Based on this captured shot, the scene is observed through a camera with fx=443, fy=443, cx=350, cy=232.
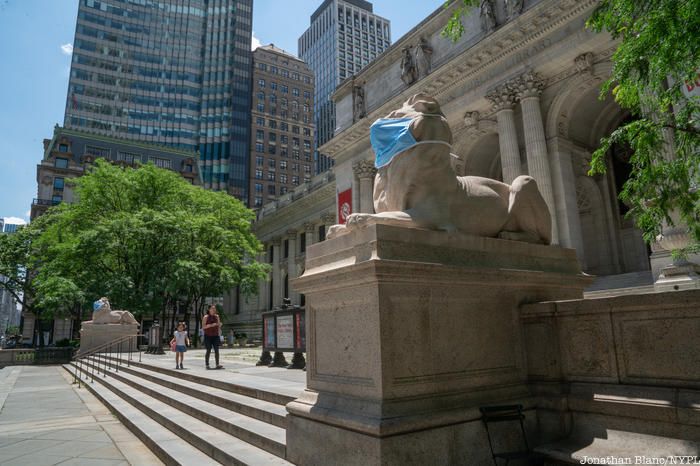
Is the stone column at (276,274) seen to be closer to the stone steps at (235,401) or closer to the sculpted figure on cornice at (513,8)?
the sculpted figure on cornice at (513,8)

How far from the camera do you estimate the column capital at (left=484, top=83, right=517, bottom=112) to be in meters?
21.1

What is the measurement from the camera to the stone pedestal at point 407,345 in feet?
11.1

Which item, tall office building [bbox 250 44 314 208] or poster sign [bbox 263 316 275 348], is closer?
poster sign [bbox 263 316 275 348]

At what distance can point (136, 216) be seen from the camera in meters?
28.7

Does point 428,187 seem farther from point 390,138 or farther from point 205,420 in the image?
point 205,420

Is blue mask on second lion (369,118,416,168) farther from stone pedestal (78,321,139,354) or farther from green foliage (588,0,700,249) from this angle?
stone pedestal (78,321,139,354)

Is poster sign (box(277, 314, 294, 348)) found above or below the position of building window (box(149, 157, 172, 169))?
below

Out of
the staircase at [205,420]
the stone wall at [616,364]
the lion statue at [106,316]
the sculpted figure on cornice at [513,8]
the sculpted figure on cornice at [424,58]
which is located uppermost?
the sculpted figure on cornice at [424,58]

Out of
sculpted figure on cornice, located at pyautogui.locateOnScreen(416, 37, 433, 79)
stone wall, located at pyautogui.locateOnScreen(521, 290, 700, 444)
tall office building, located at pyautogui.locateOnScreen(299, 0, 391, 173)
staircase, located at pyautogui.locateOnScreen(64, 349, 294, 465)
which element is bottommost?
staircase, located at pyautogui.locateOnScreen(64, 349, 294, 465)

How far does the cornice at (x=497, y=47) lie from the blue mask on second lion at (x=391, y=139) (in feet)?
60.0

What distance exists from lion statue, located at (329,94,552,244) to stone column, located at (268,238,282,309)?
46949 mm

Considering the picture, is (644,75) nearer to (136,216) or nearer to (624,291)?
(624,291)

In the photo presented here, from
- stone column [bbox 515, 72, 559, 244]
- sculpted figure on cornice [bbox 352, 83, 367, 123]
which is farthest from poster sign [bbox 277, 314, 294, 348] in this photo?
sculpted figure on cornice [bbox 352, 83, 367, 123]

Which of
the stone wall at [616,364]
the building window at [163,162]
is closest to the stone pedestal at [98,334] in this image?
the stone wall at [616,364]
